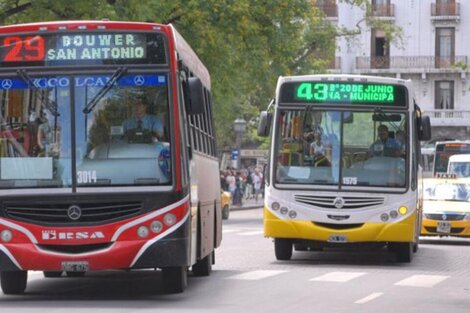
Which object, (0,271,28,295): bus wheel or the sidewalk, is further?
the sidewalk

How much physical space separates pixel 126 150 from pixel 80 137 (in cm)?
51

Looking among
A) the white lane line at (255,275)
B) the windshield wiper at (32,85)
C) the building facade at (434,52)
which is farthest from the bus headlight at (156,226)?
the building facade at (434,52)

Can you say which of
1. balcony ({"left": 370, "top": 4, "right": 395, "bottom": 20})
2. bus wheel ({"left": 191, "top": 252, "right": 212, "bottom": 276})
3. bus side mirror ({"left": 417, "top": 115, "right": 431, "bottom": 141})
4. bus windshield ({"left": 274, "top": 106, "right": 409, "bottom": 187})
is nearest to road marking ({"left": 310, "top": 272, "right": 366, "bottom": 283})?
bus wheel ({"left": 191, "top": 252, "right": 212, "bottom": 276})

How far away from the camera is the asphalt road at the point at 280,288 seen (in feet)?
46.0

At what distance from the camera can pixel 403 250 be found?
2161cm

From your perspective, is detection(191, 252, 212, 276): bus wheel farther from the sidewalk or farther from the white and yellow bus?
the sidewalk

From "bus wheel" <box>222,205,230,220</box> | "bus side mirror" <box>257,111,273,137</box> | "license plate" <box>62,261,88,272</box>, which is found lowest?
"bus wheel" <box>222,205,230,220</box>

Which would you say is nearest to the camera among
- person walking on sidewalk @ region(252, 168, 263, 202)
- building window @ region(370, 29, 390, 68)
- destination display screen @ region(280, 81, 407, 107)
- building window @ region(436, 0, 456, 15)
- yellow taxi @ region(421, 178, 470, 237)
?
destination display screen @ region(280, 81, 407, 107)

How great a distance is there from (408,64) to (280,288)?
6242 cm

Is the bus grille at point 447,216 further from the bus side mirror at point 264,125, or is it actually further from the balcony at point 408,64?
the balcony at point 408,64

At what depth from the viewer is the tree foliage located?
118 ft

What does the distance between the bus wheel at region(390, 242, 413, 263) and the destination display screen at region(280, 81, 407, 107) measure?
2.26 m

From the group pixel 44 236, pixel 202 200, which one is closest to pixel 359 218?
pixel 202 200

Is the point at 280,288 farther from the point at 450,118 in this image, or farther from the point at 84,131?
the point at 450,118
